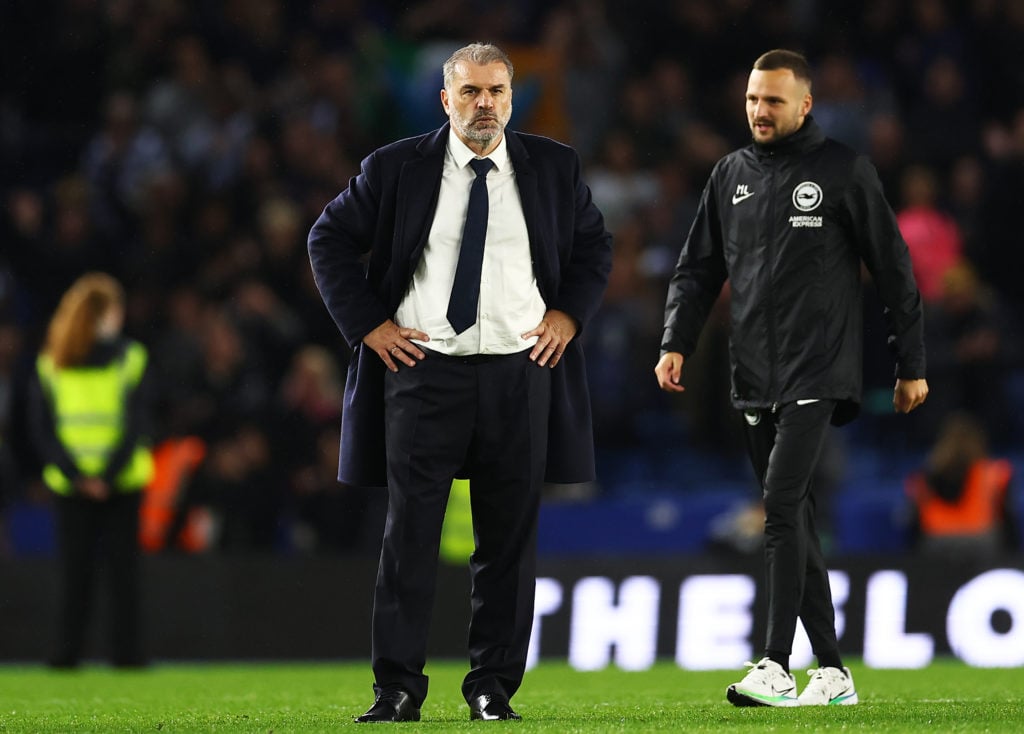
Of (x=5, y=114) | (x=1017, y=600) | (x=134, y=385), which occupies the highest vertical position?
(x=5, y=114)

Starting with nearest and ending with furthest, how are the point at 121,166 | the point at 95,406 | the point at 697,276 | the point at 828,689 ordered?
the point at 828,689, the point at 697,276, the point at 95,406, the point at 121,166

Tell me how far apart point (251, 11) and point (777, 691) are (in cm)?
1065

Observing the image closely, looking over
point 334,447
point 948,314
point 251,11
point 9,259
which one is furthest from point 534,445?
point 251,11

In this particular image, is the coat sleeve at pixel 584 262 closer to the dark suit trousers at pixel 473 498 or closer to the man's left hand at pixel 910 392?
the dark suit trousers at pixel 473 498

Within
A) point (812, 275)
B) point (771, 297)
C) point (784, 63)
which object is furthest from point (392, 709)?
point (784, 63)

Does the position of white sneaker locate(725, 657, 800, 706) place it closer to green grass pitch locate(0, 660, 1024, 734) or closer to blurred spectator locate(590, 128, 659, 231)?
green grass pitch locate(0, 660, 1024, 734)

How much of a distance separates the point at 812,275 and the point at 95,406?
520cm

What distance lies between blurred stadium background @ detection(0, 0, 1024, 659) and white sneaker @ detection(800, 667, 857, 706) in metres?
3.75

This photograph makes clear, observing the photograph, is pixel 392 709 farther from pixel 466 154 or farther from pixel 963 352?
pixel 963 352

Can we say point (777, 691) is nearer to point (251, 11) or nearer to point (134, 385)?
point (134, 385)

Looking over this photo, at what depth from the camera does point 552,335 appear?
17.9ft

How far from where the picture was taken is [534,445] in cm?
543

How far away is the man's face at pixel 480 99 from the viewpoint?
5277mm

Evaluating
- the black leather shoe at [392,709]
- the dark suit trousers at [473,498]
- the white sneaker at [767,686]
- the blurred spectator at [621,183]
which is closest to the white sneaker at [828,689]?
the white sneaker at [767,686]
